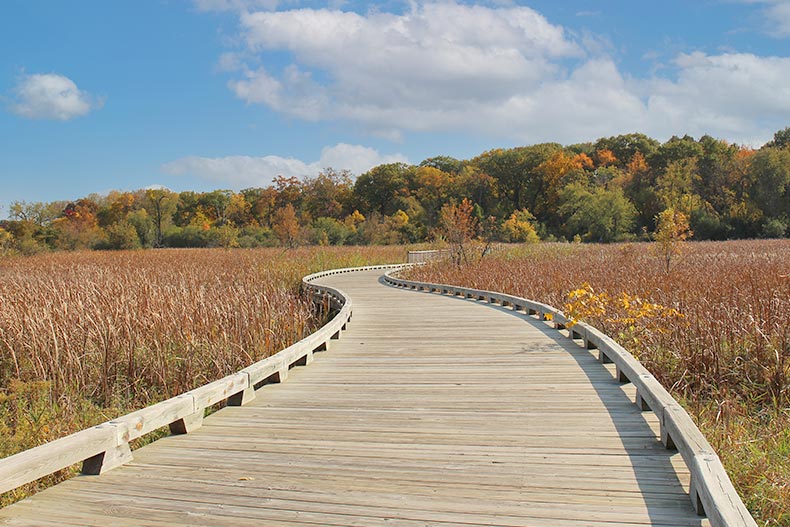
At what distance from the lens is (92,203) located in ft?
223

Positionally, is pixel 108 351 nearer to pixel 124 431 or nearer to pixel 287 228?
pixel 124 431

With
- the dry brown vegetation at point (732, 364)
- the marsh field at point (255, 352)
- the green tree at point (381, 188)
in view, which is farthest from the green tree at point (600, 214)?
the dry brown vegetation at point (732, 364)

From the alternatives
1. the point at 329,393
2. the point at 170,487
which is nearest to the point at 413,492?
the point at 170,487

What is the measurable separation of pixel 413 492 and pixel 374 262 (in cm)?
2481

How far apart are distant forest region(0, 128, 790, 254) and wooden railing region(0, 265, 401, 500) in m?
24.8

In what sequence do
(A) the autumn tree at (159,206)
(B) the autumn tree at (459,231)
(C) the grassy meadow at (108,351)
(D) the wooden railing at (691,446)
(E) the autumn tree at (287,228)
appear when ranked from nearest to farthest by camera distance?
(D) the wooden railing at (691,446) < (C) the grassy meadow at (108,351) < (B) the autumn tree at (459,231) < (E) the autumn tree at (287,228) < (A) the autumn tree at (159,206)

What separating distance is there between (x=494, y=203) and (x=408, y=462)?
60365mm

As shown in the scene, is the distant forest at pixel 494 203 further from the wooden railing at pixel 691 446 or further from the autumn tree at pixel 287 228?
the wooden railing at pixel 691 446

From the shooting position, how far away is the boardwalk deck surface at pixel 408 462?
267 cm

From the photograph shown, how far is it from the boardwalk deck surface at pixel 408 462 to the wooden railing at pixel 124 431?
0.11 meters

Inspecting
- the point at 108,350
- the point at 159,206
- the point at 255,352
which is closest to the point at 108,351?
the point at 108,350

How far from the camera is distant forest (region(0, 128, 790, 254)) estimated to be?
42.7 meters

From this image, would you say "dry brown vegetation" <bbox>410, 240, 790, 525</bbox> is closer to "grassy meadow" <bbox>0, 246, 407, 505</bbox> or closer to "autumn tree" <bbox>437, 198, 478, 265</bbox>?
"grassy meadow" <bbox>0, 246, 407, 505</bbox>

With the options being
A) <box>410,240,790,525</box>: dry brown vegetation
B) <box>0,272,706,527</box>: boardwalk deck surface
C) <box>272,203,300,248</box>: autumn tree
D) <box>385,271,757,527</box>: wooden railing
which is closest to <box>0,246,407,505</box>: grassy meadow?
<box>0,272,706,527</box>: boardwalk deck surface
